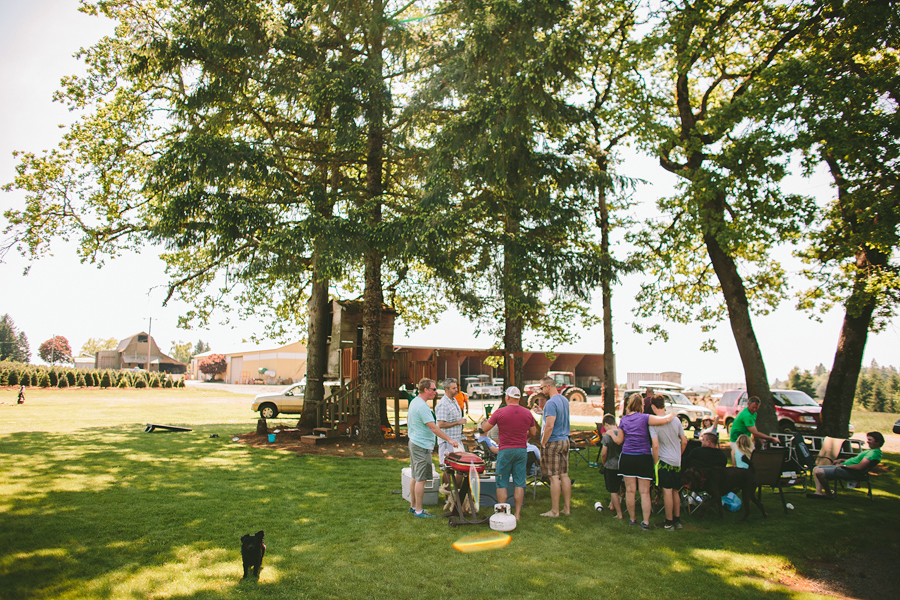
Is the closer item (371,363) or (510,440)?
(510,440)

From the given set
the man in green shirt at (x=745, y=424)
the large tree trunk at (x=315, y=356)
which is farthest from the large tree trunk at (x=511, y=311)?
the large tree trunk at (x=315, y=356)

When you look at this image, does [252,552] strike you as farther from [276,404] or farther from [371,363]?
[276,404]

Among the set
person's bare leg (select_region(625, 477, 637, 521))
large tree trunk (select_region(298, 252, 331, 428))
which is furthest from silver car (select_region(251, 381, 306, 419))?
person's bare leg (select_region(625, 477, 637, 521))

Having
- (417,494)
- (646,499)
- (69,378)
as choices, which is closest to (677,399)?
(646,499)

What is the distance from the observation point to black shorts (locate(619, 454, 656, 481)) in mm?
A: 6363

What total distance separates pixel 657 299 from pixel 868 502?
9.29 meters

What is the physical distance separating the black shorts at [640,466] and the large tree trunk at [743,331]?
7.85 meters

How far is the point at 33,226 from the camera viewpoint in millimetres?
14523

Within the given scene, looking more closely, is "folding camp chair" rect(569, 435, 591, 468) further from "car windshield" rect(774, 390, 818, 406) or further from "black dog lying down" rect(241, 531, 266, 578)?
"car windshield" rect(774, 390, 818, 406)

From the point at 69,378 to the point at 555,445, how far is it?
41.7m

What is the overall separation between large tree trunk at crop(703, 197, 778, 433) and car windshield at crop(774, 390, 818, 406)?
6153 millimetres

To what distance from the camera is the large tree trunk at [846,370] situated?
13.2 metres

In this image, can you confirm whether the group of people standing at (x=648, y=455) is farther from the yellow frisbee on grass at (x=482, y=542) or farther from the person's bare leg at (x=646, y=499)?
the yellow frisbee on grass at (x=482, y=542)

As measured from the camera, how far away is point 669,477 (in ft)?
21.2
